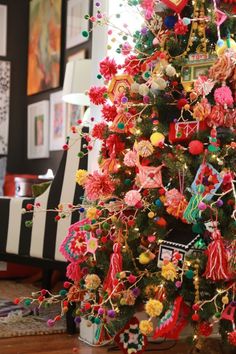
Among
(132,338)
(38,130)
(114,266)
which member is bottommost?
(132,338)

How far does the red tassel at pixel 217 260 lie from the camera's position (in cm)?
196

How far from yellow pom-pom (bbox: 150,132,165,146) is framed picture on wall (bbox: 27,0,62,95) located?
3.55 meters

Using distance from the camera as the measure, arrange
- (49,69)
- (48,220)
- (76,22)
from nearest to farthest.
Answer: (48,220), (76,22), (49,69)

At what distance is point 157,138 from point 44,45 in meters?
4.01

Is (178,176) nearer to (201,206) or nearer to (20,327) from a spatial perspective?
(201,206)

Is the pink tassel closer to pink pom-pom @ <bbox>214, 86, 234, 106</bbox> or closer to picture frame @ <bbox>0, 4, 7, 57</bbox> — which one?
pink pom-pom @ <bbox>214, 86, 234, 106</bbox>

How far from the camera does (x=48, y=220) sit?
298 centimetres

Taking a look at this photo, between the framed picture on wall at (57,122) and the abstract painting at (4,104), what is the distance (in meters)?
0.75

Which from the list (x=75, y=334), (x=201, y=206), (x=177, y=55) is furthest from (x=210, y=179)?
(x=75, y=334)

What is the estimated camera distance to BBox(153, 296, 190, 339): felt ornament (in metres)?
2.05

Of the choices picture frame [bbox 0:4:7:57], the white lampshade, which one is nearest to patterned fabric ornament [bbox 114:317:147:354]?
the white lampshade

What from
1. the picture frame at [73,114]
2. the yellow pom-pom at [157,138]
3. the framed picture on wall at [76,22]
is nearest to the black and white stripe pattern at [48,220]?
the yellow pom-pom at [157,138]

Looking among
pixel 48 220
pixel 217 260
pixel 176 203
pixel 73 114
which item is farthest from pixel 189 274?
pixel 73 114

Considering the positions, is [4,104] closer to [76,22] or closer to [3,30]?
[3,30]
